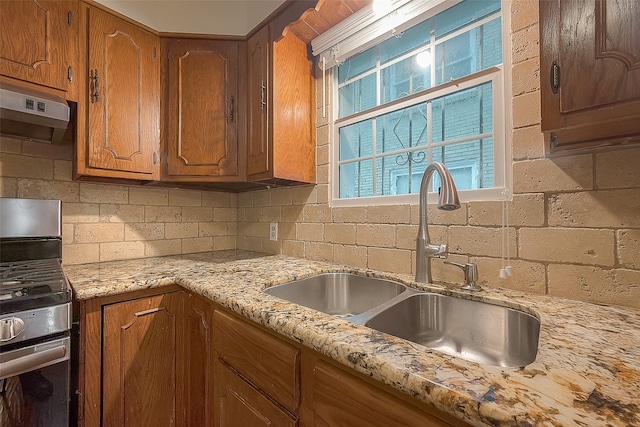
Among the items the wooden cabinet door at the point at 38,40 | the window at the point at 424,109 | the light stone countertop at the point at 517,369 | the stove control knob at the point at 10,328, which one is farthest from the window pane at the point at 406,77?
the stove control knob at the point at 10,328

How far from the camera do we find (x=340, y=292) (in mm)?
1375

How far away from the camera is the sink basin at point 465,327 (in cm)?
83

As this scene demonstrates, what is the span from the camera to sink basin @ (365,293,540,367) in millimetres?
826

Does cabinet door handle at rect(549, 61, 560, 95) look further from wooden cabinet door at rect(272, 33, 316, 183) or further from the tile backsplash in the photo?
the tile backsplash

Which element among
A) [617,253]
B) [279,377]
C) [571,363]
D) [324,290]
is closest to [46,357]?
[279,377]

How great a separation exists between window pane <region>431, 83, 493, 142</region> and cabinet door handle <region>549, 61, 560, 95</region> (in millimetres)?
450

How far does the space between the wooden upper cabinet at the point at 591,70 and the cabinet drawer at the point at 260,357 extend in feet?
2.88

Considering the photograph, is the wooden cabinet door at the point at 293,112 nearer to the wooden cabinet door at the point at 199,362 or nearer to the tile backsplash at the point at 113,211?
the wooden cabinet door at the point at 199,362

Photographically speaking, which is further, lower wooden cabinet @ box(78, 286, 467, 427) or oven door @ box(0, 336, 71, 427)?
oven door @ box(0, 336, 71, 427)

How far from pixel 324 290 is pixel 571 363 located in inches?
38.0

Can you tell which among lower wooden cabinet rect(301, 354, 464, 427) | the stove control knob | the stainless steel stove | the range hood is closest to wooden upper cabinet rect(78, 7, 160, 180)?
the range hood

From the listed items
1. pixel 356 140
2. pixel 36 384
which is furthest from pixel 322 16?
pixel 36 384

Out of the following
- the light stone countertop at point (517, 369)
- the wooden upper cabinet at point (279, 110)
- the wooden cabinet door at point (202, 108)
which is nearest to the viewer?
the light stone countertop at point (517, 369)

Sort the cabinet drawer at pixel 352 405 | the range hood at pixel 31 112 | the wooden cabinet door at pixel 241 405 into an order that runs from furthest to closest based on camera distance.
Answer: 1. the range hood at pixel 31 112
2. the wooden cabinet door at pixel 241 405
3. the cabinet drawer at pixel 352 405
